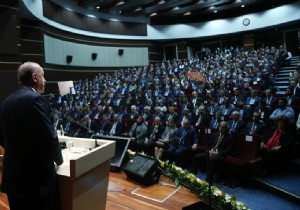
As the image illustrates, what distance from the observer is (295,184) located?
113 inches

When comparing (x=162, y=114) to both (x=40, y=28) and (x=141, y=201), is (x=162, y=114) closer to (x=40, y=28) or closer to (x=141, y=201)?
(x=141, y=201)

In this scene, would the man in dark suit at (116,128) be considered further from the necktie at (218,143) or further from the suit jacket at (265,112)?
the suit jacket at (265,112)

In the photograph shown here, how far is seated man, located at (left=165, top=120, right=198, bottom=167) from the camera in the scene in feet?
12.6

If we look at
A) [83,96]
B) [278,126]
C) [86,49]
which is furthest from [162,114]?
[86,49]

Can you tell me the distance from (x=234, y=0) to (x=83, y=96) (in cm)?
746

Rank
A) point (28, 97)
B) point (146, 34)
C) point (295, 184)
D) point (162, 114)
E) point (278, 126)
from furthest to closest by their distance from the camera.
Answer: point (146, 34) < point (162, 114) < point (278, 126) < point (295, 184) < point (28, 97)

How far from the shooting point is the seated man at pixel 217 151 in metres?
3.26

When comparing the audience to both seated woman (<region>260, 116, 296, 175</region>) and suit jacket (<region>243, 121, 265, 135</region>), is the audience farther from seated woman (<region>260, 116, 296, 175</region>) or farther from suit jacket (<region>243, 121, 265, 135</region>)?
seated woman (<region>260, 116, 296, 175</region>)

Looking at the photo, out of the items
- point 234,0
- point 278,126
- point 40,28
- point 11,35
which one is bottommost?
point 278,126

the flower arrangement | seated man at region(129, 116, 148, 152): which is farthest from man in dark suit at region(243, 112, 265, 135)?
the flower arrangement

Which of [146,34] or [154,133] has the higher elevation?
[146,34]

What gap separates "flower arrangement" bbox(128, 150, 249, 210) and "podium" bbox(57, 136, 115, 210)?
883 mm

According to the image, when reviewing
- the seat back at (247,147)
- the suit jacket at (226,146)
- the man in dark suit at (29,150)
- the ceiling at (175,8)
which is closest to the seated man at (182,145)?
the suit jacket at (226,146)

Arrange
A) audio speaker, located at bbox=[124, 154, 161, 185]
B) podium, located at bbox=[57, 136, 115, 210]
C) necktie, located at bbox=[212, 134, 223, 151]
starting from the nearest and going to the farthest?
podium, located at bbox=[57, 136, 115, 210], audio speaker, located at bbox=[124, 154, 161, 185], necktie, located at bbox=[212, 134, 223, 151]
